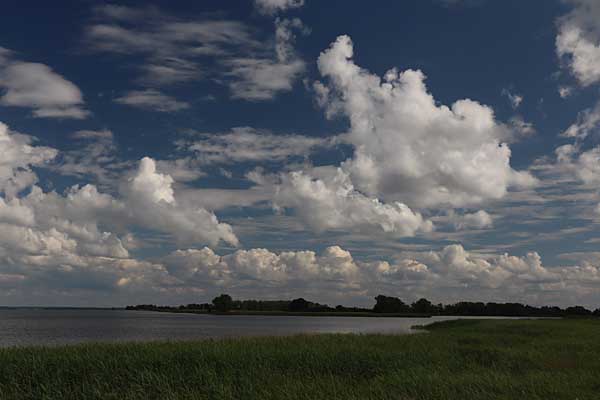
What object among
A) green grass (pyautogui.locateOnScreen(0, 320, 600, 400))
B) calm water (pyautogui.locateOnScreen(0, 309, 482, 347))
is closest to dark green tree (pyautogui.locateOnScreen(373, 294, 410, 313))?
calm water (pyautogui.locateOnScreen(0, 309, 482, 347))

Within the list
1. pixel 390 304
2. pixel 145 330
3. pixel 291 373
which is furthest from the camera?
pixel 390 304

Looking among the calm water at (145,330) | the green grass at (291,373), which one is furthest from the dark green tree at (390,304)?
the green grass at (291,373)

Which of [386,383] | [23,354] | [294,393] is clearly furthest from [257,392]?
[23,354]

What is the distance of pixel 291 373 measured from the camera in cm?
2117

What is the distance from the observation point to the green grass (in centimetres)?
1692

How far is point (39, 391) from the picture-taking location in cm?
1823

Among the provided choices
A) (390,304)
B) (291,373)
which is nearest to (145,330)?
(291,373)

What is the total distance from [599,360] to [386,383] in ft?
42.0

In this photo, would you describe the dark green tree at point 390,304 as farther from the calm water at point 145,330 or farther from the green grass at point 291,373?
the green grass at point 291,373

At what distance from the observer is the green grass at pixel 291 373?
1692cm

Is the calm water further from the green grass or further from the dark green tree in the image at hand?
the dark green tree

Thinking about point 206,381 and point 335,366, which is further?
point 335,366

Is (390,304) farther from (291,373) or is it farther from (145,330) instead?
(291,373)

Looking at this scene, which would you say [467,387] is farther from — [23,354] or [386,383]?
[23,354]
